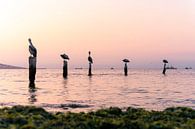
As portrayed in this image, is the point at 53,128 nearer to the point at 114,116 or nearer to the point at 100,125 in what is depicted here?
the point at 100,125

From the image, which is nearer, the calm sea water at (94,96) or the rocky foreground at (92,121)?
the rocky foreground at (92,121)

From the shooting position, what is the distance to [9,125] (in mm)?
11844

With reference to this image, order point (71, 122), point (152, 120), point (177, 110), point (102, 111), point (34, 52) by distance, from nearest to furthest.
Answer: point (71, 122)
point (152, 120)
point (102, 111)
point (177, 110)
point (34, 52)

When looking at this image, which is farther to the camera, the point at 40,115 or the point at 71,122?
the point at 40,115

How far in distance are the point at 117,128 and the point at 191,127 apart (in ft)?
7.04

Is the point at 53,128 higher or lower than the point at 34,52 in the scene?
lower

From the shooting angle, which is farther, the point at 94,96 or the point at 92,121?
the point at 94,96

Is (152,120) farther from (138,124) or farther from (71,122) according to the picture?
(71,122)

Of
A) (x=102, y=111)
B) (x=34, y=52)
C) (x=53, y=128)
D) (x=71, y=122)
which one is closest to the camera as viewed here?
(x=53, y=128)

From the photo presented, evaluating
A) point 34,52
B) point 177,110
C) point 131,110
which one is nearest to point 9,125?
point 131,110

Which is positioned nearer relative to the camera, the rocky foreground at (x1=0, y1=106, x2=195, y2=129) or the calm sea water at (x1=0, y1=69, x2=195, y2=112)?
the rocky foreground at (x1=0, y1=106, x2=195, y2=129)

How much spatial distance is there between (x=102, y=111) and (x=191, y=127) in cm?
424

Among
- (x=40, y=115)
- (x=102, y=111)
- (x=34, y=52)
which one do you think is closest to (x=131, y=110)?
(x=102, y=111)

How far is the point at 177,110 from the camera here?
1662 centimetres
